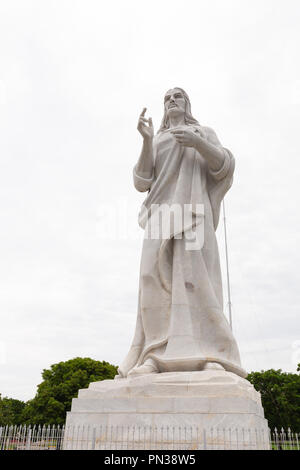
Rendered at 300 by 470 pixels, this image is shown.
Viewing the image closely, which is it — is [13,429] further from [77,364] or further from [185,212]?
[77,364]

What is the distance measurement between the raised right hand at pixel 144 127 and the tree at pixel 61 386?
30.1m

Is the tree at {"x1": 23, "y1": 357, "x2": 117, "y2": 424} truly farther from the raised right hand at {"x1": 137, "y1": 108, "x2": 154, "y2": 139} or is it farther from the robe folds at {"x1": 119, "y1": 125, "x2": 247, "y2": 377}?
the raised right hand at {"x1": 137, "y1": 108, "x2": 154, "y2": 139}

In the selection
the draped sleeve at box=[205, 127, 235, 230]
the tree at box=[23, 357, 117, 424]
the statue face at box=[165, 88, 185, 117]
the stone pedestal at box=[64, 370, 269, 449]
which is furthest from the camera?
the tree at box=[23, 357, 117, 424]

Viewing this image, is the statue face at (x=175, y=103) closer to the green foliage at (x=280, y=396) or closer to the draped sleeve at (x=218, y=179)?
the draped sleeve at (x=218, y=179)

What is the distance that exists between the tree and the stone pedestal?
96.4ft

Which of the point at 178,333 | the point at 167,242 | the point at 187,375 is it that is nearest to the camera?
the point at 187,375

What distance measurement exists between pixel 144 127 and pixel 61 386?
33.4 meters

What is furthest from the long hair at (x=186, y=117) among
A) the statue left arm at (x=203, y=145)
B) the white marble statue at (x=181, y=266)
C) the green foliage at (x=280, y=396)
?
the green foliage at (x=280, y=396)

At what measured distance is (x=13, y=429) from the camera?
8.53 m

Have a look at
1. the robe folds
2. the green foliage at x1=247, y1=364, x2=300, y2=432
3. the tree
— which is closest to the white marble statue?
the robe folds

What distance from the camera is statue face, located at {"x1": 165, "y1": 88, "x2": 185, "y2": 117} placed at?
9.30 metres

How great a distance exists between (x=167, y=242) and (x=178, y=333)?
5.57 ft

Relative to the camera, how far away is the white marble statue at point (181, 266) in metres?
7.33
